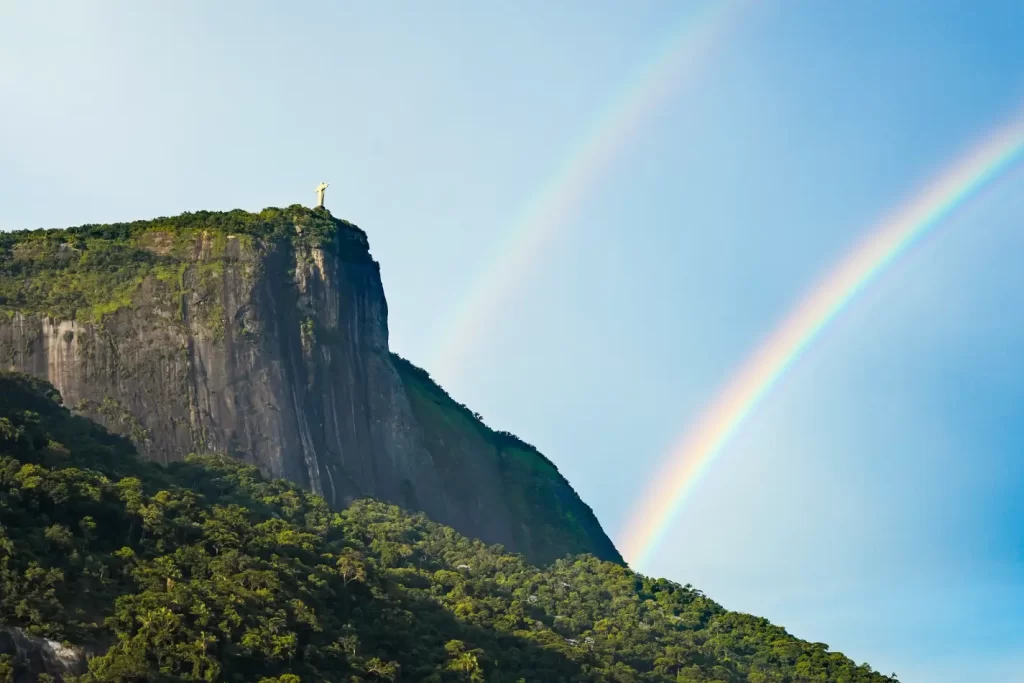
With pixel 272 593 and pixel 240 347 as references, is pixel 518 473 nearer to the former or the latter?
pixel 240 347

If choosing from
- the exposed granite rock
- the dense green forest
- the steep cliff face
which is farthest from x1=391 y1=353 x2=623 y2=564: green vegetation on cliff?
the exposed granite rock

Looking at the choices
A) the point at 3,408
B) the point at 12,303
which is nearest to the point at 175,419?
the point at 12,303

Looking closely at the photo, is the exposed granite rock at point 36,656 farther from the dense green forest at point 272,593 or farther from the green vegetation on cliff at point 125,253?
the green vegetation on cliff at point 125,253

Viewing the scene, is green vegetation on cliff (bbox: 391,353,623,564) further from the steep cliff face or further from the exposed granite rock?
the exposed granite rock

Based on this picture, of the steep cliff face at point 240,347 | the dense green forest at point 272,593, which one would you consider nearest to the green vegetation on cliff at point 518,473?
the steep cliff face at point 240,347

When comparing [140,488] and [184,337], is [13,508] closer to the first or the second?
[140,488]

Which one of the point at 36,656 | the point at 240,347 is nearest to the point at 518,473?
the point at 240,347
